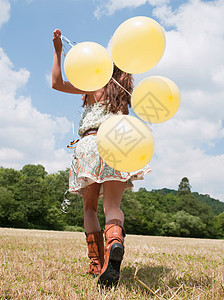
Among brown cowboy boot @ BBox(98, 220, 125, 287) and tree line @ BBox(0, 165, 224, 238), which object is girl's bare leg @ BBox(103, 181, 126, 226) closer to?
brown cowboy boot @ BBox(98, 220, 125, 287)

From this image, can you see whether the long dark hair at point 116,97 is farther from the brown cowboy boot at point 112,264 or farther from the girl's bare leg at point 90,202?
the brown cowboy boot at point 112,264

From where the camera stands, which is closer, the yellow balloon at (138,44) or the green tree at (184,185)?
the yellow balloon at (138,44)

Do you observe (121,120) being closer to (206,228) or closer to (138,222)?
(138,222)

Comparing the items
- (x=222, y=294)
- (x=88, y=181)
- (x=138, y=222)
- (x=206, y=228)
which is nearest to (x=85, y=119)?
(x=88, y=181)

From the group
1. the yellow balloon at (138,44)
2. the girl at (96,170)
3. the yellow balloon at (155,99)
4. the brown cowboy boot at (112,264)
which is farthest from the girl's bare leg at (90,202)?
the yellow balloon at (138,44)

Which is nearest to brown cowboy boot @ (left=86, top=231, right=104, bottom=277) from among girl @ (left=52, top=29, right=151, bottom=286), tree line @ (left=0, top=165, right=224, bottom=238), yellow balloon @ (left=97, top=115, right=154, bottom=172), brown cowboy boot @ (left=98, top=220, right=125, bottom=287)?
girl @ (left=52, top=29, right=151, bottom=286)

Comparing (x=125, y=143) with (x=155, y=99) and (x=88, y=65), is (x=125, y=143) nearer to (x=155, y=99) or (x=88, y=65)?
(x=155, y=99)

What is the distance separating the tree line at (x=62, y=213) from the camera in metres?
28.8

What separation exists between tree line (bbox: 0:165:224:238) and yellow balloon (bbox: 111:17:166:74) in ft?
88.4

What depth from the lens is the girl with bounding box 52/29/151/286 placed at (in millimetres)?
1783

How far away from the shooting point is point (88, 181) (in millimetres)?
1974

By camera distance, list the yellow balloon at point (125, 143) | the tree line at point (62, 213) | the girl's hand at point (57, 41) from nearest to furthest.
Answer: the yellow balloon at point (125, 143) → the girl's hand at point (57, 41) → the tree line at point (62, 213)

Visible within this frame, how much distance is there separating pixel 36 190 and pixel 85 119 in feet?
97.3

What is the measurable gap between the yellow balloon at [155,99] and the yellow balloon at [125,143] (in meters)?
0.16
